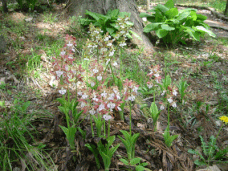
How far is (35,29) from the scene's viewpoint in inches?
174

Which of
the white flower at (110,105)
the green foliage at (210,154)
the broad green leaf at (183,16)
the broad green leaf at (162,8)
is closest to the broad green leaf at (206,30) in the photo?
the broad green leaf at (183,16)

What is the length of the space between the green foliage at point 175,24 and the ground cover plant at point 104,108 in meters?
0.55

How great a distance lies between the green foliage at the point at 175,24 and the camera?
4215 mm

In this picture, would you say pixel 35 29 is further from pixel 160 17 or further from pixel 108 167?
pixel 108 167

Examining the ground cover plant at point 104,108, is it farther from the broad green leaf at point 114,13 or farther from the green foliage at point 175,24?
the broad green leaf at point 114,13

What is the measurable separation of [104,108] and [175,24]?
3714mm

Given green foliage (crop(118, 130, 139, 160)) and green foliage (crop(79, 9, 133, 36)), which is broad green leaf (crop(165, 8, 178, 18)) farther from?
green foliage (crop(118, 130, 139, 160))

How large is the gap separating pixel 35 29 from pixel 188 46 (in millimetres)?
4010

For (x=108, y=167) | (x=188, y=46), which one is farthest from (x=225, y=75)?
(x=108, y=167)

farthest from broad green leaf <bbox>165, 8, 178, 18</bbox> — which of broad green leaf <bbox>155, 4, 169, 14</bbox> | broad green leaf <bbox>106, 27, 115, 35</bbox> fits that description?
broad green leaf <bbox>106, 27, 115, 35</bbox>

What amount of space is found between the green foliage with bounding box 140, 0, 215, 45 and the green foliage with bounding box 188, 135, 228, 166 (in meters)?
2.74

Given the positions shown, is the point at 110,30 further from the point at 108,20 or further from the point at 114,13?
the point at 114,13

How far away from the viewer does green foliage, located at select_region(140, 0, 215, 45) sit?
4.21 metres

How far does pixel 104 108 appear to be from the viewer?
1409 millimetres
